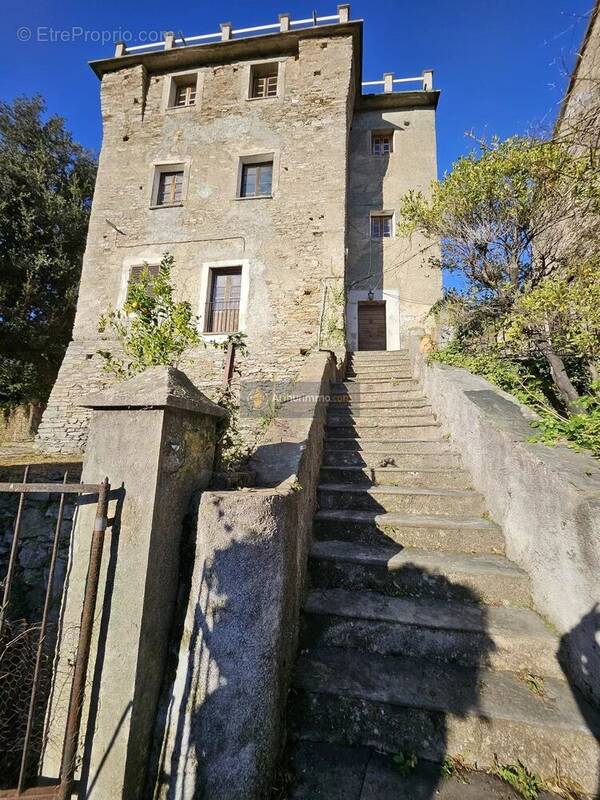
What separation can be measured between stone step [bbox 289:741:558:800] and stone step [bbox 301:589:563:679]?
52cm

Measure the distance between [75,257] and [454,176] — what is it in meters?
12.9

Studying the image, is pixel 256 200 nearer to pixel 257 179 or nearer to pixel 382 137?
pixel 257 179

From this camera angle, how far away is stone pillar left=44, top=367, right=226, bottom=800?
1.50m

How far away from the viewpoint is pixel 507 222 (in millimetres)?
5684

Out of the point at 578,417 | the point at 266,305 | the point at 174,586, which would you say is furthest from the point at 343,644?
the point at 266,305

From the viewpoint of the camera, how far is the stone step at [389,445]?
404 cm

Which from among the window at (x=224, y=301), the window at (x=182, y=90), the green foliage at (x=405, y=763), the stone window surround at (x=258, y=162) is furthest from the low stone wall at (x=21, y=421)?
the green foliage at (x=405, y=763)

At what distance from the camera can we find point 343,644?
88.4 inches

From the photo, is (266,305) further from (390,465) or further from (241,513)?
(241,513)

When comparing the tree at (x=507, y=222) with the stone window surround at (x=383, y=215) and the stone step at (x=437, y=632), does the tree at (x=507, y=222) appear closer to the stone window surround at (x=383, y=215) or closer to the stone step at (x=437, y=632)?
the stone step at (x=437, y=632)

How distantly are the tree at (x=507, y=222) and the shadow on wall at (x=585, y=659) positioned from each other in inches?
148

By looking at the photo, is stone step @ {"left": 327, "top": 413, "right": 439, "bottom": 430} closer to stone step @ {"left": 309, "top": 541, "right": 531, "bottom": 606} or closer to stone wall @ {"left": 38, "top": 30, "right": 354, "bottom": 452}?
stone step @ {"left": 309, "top": 541, "right": 531, "bottom": 606}

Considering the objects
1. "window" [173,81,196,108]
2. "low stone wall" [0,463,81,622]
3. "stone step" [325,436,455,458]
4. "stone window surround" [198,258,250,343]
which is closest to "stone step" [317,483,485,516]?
"stone step" [325,436,455,458]

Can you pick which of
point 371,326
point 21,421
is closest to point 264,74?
point 371,326
